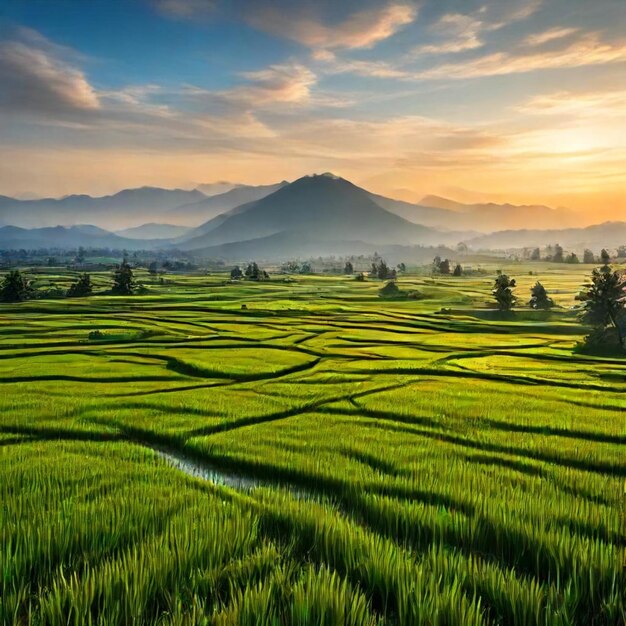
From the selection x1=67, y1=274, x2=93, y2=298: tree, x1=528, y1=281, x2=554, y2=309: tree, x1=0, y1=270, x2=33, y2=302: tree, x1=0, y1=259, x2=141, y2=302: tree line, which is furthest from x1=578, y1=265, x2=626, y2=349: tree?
x1=0, y1=270, x2=33, y2=302: tree

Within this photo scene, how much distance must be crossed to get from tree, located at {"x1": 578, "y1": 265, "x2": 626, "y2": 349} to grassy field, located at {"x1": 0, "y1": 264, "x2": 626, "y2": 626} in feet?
28.4

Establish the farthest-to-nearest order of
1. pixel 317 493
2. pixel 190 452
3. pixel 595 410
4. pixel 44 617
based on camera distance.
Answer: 1. pixel 595 410
2. pixel 190 452
3. pixel 317 493
4. pixel 44 617

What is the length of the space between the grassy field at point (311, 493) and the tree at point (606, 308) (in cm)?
864

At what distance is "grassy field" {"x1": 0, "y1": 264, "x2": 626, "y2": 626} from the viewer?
4883 millimetres

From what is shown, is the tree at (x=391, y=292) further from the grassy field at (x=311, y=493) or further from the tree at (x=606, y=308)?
the grassy field at (x=311, y=493)

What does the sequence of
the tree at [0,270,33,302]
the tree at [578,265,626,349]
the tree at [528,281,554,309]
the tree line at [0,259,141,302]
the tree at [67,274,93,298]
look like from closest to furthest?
the tree at [578,265,626,349], the tree at [528,281,554,309], the tree at [0,270,33,302], the tree line at [0,259,141,302], the tree at [67,274,93,298]

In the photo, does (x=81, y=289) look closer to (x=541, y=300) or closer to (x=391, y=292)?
(x=391, y=292)

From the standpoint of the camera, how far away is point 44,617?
177 inches

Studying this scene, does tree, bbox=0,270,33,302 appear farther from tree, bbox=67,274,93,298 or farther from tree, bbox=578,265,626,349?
tree, bbox=578,265,626,349

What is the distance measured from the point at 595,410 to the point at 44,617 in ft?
52.8

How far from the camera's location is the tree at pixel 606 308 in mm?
31734

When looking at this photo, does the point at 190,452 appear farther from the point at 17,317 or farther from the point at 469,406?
the point at 17,317

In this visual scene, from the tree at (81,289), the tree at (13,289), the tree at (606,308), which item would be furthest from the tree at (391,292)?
the tree at (13,289)

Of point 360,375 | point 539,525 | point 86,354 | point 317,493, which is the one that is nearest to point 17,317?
point 86,354
